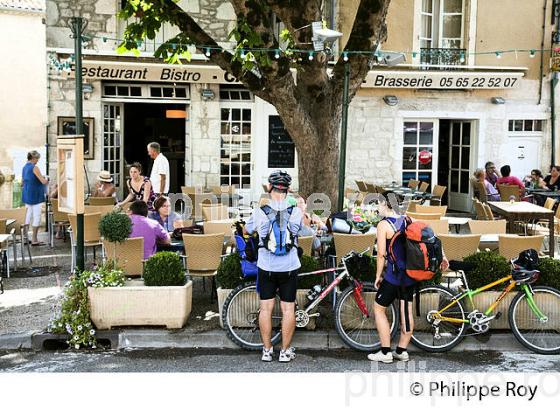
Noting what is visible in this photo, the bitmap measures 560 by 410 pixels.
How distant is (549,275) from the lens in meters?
7.02

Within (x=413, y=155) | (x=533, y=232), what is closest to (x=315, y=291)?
(x=533, y=232)

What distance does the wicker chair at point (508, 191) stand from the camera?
47.2 feet

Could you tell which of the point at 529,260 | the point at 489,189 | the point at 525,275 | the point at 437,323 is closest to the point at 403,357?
the point at 437,323

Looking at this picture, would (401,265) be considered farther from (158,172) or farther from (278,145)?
(278,145)

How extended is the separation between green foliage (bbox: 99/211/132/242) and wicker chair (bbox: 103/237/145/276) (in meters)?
0.14

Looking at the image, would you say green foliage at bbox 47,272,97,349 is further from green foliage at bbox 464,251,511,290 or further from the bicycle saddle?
the bicycle saddle

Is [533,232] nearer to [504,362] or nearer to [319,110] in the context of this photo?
[319,110]

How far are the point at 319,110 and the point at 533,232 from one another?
4.12 m

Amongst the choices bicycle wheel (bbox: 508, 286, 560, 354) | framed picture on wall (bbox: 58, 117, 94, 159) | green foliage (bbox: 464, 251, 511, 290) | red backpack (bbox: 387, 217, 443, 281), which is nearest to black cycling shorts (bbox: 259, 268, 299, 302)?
red backpack (bbox: 387, 217, 443, 281)

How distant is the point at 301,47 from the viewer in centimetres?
962

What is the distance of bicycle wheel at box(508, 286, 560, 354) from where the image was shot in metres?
6.77

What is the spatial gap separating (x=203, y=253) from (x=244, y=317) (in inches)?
55.0

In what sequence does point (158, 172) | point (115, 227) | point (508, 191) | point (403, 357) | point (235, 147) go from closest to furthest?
point (403, 357) < point (115, 227) < point (158, 172) < point (508, 191) < point (235, 147)

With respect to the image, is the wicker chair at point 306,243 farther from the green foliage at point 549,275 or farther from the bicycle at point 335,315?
the green foliage at point 549,275
